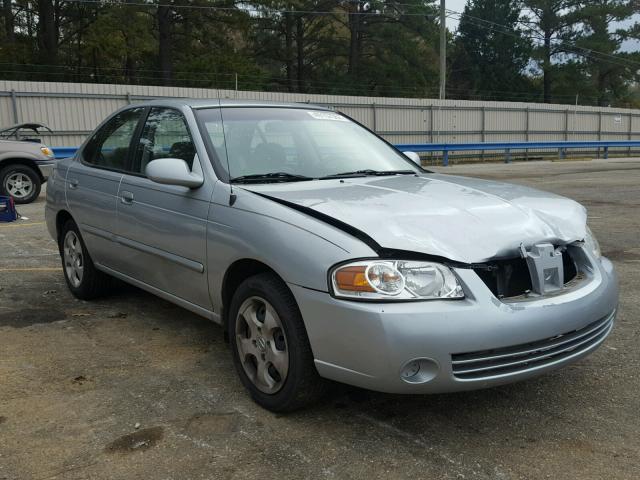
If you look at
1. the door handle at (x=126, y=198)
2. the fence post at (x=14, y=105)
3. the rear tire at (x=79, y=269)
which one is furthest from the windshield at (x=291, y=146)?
the fence post at (x=14, y=105)

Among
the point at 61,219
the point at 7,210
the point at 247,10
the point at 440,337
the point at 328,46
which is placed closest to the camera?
the point at 440,337

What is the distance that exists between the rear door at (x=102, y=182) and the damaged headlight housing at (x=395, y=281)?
2326 mm

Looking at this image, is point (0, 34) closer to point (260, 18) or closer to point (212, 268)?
point (260, 18)

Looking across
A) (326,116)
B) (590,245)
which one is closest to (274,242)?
(590,245)

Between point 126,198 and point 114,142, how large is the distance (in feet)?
2.39

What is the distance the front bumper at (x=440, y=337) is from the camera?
2598 mm

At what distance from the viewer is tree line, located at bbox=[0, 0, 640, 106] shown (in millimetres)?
33500

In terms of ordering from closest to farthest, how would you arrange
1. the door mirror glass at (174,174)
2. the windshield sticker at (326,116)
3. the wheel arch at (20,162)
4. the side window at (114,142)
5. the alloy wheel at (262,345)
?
the alloy wheel at (262,345), the door mirror glass at (174,174), the windshield sticker at (326,116), the side window at (114,142), the wheel arch at (20,162)

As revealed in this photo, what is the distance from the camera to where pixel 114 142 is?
478 cm

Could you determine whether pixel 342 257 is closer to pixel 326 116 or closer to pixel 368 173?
pixel 368 173

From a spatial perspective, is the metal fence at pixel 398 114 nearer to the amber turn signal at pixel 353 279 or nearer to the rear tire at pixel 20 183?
the rear tire at pixel 20 183

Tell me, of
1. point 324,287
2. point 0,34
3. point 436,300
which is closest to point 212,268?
point 324,287

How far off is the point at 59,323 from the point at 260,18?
3883 centimetres

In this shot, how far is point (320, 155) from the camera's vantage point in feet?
13.2
